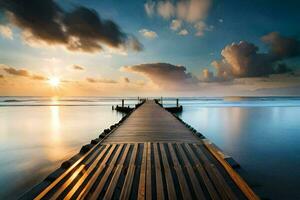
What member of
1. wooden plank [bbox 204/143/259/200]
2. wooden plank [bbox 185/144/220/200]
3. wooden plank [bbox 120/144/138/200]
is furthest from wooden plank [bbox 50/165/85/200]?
wooden plank [bbox 204/143/259/200]

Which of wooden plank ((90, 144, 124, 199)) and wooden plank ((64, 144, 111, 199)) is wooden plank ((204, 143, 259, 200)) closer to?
wooden plank ((90, 144, 124, 199))

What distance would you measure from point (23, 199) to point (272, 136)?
16.8 metres

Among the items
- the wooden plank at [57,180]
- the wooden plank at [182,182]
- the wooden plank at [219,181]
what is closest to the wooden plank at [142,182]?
the wooden plank at [182,182]

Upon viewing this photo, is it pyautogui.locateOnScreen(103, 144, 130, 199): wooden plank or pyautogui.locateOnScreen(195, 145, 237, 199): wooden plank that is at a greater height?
pyautogui.locateOnScreen(103, 144, 130, 199): wooden plank

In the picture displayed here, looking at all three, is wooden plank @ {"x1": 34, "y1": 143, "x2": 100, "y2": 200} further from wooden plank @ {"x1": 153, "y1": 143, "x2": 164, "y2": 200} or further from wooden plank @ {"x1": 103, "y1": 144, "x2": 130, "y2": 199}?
wooden plank @ {"x1": 153, "y1": 143, "x2": 164, "y2": 200}

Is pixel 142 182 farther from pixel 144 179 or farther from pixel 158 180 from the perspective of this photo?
pixel 158 180

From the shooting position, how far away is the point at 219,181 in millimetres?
3693

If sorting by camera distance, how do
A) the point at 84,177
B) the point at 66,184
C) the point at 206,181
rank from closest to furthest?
the point at 66,184, the point at 206,181, the point at 84,177

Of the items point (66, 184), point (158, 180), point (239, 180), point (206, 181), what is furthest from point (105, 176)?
point (239, 180)

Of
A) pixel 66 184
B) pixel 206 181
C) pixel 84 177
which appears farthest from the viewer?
pixel 84 177

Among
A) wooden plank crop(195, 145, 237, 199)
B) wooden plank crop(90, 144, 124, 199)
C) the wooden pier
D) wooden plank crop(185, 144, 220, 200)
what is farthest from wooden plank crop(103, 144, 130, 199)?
wooden plank crop(195, 145, 237, 199)

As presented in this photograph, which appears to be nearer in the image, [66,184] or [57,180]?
[66,184]

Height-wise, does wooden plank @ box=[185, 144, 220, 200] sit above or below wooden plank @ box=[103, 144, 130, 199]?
below

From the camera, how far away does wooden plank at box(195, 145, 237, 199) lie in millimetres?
3211
